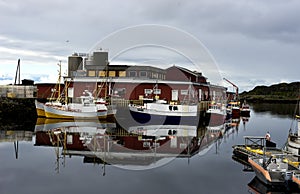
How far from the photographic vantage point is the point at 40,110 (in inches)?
1256

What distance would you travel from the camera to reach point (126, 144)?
19.0m

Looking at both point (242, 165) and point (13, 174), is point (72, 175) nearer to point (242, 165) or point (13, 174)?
point (13, 174)

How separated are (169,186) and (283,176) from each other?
3869 mm

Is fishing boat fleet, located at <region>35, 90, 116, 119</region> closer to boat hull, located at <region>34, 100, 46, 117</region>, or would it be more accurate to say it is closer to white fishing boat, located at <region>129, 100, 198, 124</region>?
boat hull, located at <region>34, 100, 46, 117</region>

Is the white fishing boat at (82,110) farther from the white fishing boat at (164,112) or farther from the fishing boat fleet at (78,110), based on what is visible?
the white fishing boat at (164,112)

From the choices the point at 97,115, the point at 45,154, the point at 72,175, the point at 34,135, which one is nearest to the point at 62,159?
the point at 45,154

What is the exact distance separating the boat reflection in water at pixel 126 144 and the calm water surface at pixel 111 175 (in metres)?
0.51

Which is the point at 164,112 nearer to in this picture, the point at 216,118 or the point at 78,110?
the point at 216,118

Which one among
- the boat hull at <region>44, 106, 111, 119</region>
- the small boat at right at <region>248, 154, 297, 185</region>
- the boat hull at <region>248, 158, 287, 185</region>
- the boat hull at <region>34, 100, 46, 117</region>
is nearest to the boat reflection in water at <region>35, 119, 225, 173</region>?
the small boat at right at <region>248, 154, 297, 185</region>

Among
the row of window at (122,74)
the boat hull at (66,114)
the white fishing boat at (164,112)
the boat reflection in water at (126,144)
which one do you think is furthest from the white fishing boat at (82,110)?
the row of window at (122,74)

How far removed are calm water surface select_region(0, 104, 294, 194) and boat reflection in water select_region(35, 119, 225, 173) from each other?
0.51 m

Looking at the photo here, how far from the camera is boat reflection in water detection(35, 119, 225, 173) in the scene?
15250mm

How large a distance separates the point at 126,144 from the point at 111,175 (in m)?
6.30

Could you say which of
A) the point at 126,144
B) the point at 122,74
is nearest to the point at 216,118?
the point at 122,74
